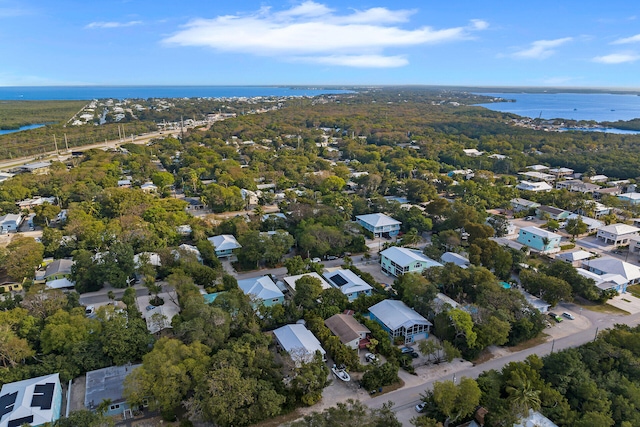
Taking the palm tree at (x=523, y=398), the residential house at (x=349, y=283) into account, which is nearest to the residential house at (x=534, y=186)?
the residential house at (x=349, y=283)

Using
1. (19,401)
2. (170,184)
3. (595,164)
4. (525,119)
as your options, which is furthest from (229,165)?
(525,119)

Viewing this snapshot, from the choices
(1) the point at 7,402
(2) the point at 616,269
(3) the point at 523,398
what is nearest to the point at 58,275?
(1) the point at 7,402

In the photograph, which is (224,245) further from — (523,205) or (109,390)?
(523,205)

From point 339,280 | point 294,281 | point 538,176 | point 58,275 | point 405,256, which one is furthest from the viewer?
point 538,176

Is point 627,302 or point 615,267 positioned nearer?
point 627,302

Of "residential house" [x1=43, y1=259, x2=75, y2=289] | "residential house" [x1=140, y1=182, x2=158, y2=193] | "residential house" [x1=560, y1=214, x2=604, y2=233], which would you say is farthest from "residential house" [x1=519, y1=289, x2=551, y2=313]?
"residential house" [x1=140, y1=182, x2=158, y2=193]

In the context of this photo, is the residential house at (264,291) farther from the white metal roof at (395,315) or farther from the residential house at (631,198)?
the residential house at (631,198)
